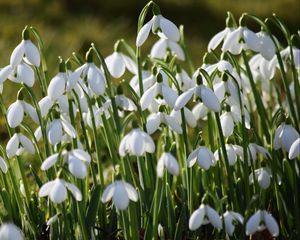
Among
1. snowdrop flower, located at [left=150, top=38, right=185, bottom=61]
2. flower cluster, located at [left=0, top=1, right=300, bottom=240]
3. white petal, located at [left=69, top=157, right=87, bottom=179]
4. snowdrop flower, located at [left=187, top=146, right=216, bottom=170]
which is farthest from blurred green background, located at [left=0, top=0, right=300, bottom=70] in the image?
white petal, located at [left=69, top=157, right=87, bottom=179]

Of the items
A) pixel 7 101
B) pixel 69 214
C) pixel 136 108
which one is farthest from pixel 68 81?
pixel 7 101

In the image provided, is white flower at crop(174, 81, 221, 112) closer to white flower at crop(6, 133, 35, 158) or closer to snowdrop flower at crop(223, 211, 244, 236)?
snowdrop flower at crop(223, 211, 244, 236)

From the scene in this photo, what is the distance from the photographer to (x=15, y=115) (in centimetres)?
186

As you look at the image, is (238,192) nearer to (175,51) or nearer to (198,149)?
(198,149)

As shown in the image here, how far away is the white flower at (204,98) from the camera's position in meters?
1.75

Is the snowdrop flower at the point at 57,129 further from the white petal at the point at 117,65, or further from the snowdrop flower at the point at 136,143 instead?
the white petal at the point at 117,65

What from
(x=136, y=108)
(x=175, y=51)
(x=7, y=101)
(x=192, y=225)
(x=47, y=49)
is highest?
(x=47, y=49)

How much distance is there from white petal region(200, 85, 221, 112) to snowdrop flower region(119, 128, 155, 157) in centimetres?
A: 17

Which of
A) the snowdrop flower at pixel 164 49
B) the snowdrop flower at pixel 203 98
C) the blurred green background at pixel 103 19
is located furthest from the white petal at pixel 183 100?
the blurred green background at pixel 103 19

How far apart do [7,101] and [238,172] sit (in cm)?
195

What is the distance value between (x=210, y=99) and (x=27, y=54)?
473 millimetres

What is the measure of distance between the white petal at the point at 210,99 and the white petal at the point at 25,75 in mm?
442

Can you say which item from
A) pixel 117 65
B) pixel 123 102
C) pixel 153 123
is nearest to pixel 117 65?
pixel 117 65

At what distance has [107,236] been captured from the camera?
1992 millimetres
